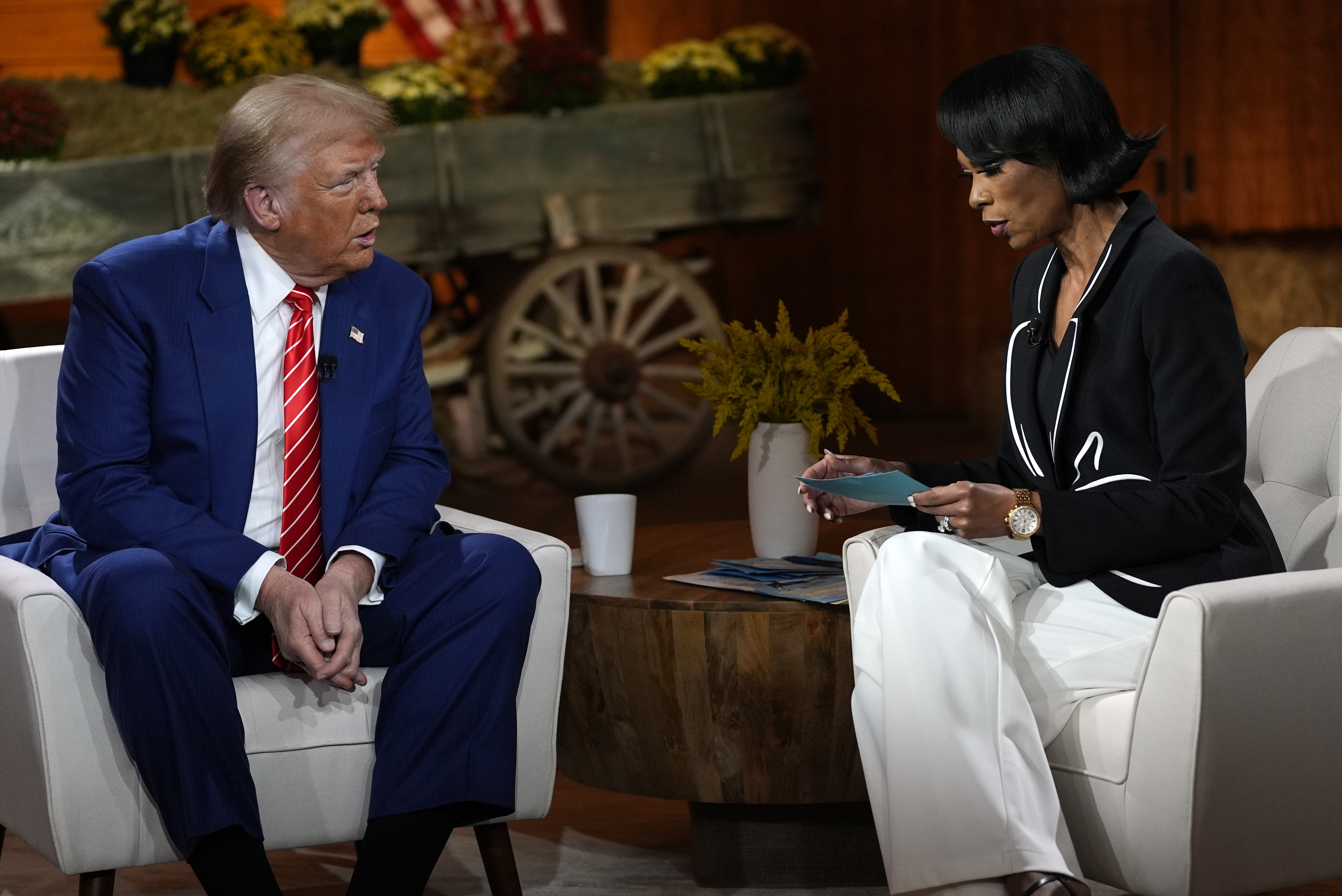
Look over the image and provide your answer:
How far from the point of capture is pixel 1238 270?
516cm

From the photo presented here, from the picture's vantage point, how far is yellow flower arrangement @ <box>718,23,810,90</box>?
5090mm

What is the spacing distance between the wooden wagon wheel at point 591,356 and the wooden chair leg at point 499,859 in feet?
9.68

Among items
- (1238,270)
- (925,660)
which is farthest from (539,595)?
(1238,270)

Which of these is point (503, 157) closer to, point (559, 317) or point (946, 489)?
point (559, 317)

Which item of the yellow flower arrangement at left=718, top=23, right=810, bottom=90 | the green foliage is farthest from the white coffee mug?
the yellow flower arrangement at left=718, top=23, right=810, bottom=90

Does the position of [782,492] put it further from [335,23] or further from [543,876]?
[335,23]

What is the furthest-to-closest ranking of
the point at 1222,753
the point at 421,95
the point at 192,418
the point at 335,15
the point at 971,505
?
the point at 335,15, the point at 421,95, the point at 192,418, the point at 971,505, the point at 1222,753

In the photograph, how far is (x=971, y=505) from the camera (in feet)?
6.01

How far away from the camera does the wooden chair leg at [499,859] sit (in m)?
2.09

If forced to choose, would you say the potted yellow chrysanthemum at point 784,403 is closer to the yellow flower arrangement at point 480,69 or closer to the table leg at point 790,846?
the table leg at point 790,846

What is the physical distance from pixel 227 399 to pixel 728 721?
0.81m

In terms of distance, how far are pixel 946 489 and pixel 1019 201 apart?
0.41m

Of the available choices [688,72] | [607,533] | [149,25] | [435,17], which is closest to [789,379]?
[607,533]

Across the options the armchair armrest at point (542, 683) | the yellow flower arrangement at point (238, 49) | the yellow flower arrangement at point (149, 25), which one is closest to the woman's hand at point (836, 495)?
the armchair armrest at point (542, 683)
